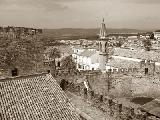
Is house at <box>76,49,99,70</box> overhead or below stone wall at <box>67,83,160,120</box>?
below

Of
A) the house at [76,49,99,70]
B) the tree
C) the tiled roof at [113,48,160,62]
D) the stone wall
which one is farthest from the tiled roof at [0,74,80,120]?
the house at [76,49,99,70]

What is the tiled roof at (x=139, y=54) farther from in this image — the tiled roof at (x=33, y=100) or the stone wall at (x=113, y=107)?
the tiled roof at (x=33, y=100)

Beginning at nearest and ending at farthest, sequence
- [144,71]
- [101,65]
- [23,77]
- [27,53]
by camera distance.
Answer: [23,77], [27,53], [144,71], [101,65]

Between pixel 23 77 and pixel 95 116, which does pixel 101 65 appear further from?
pixel 23 77

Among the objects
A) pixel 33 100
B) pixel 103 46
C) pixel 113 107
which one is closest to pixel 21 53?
pixel 33 100

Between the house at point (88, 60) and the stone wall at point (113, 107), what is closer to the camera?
the stone wall at point (113, 107)

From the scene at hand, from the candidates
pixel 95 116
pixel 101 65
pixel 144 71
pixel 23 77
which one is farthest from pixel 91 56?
pixel 23 77

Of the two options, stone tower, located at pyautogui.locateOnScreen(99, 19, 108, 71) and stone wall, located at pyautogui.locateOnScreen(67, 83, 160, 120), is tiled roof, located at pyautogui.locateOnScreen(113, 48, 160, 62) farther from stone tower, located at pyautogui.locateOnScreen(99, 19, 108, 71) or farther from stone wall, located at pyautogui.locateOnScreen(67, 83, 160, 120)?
stone wall, located at pyautogui.locateOnScreen(67, 83, 160, 120)

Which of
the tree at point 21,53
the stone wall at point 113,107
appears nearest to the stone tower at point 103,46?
the stone wall at point 113,107
